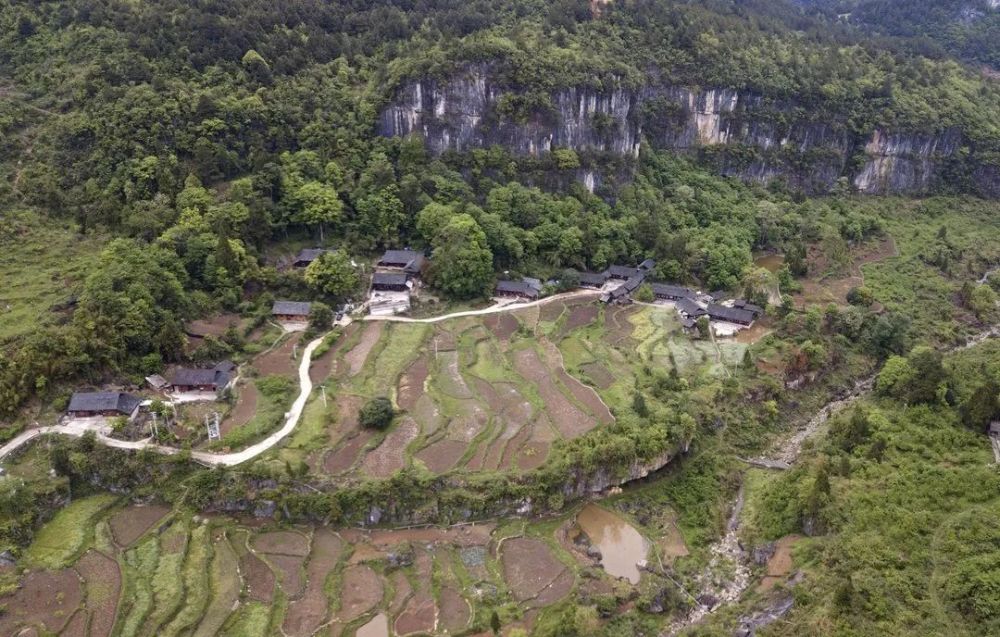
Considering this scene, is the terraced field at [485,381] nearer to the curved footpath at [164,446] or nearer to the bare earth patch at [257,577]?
the curved footpath at [164,446]

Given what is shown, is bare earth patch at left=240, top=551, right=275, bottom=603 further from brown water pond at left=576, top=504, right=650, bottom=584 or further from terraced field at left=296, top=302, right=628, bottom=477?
brown water pond at left=576, top=504, right=650, bottom=584

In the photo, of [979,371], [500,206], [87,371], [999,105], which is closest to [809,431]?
[979,371]

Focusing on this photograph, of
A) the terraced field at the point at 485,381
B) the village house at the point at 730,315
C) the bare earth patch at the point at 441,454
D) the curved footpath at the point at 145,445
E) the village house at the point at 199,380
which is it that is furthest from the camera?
the village house at the point at 730,315

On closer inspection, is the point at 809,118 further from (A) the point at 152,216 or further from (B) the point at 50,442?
(B) the point at 50,442

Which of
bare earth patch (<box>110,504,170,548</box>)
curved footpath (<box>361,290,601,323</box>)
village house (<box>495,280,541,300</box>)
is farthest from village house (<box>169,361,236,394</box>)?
village house (<box>495,280,541,300</box>)

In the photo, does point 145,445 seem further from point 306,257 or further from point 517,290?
point 517,290

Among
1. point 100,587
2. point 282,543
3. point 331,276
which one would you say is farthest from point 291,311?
point 100,587

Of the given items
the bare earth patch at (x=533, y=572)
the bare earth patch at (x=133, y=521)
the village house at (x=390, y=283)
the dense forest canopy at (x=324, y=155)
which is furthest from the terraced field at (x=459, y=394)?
the bare earth patch at (x=133, y=521)
